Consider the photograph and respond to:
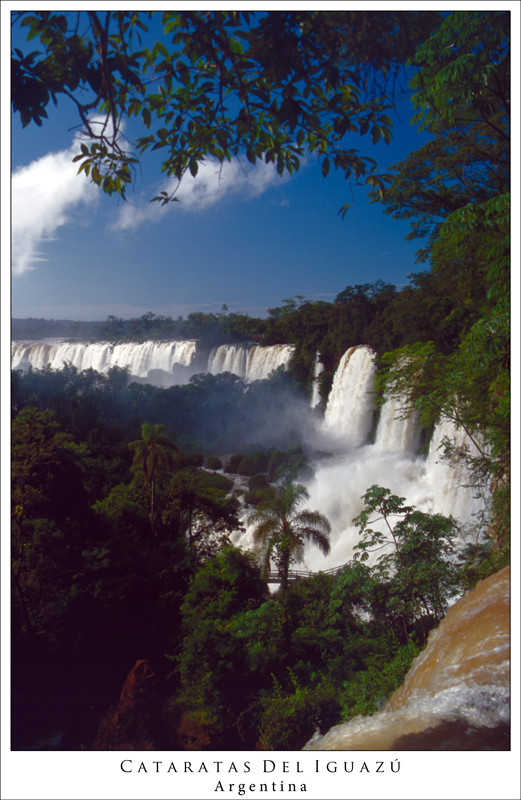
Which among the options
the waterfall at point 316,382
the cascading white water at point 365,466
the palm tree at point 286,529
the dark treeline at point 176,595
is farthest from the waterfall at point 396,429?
the palm tree at point 286,529

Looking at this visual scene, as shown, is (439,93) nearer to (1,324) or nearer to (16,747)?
(1,324)

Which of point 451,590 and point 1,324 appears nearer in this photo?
point 1,324

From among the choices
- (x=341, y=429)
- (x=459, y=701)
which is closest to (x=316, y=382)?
(x=341, y=429)

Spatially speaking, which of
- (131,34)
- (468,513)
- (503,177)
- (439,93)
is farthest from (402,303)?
(131,34)

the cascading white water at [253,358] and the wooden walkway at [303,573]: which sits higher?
the cascading white water at [253,358]

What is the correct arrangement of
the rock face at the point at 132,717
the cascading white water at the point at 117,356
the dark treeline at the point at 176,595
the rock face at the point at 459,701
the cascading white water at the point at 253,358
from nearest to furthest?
the rock face at the point at 459,701 < the rock face at the point at 132,717 < the dark treeline at the point at 176,595 < the cascading white water at the point at 117,356 < the cascading white water at the point at 253,358

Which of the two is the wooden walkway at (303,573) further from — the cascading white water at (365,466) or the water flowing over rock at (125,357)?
the water flowing over rock at (125,357)

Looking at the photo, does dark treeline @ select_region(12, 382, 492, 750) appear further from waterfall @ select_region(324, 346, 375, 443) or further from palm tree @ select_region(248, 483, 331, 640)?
waterfall @ select_region(324, 346, 375, 443)
